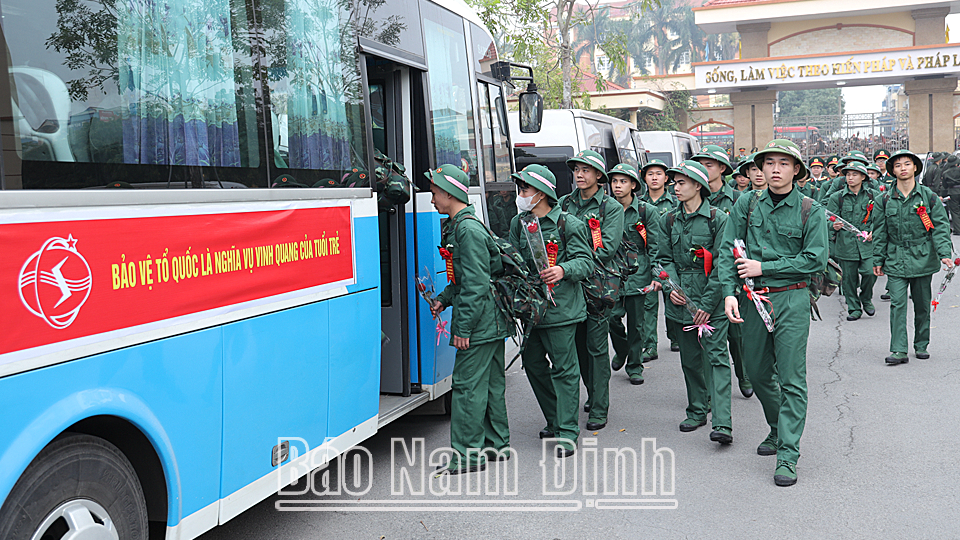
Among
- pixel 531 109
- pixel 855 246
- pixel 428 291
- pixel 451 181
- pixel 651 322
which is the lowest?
pixel 651 322

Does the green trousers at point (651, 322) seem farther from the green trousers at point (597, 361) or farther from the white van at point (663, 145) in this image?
the white van at point (663, 145)

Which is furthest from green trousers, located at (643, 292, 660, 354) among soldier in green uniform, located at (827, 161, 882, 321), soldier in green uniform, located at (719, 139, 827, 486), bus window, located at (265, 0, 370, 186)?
bus window, located at (265, 0, 370, 186)

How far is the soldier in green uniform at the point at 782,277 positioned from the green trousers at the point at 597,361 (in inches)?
49.1

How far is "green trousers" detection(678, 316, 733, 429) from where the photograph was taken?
19.4 feet

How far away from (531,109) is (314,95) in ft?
10.7

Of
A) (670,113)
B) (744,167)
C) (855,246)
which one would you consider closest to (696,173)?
(744,167)

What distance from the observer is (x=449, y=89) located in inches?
244

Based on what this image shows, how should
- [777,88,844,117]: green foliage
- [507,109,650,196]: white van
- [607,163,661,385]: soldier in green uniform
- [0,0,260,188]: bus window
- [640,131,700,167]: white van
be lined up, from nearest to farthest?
[0,0,260,188]: bus window, [607,163,661,385]: soldier in green uniform, [507,109,650,196]: white van, [640,131,700,167]: white van, [777,88,844,117]: green foliage

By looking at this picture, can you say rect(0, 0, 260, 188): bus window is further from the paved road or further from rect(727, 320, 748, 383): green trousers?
rect(727, 320, 748, 383): green trousers

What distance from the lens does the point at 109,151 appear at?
3.08 meters

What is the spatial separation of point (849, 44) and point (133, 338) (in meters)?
35.2

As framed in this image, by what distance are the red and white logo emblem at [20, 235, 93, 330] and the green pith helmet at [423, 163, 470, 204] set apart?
101 inches

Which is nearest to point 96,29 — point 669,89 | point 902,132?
point 902,132

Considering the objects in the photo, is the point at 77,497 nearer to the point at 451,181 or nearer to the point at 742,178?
the point at 451,181
